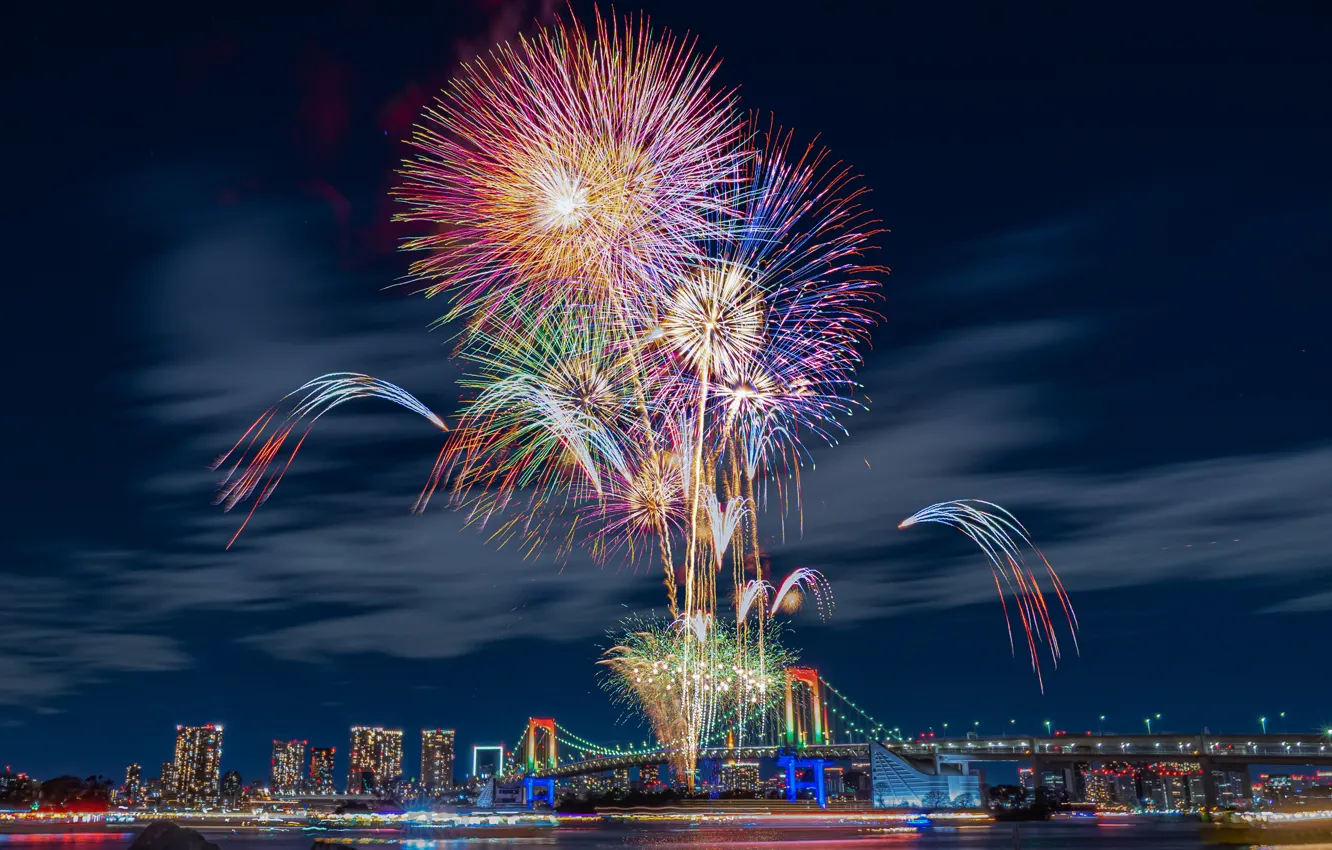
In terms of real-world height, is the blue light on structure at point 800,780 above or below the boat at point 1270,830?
below

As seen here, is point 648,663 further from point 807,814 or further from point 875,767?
point 875,767

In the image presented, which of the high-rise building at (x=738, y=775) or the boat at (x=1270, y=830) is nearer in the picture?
the boat at (x=1270, y=830)

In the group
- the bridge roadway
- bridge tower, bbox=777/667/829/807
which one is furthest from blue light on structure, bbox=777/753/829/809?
the bridge roadway

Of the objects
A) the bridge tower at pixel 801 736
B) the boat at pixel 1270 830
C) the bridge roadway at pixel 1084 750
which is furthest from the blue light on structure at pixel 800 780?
the boat at pixel 1270 830

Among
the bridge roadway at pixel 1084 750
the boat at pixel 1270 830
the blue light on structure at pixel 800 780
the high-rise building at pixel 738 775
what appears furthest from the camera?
the bridge roadway at pixel 1084 750

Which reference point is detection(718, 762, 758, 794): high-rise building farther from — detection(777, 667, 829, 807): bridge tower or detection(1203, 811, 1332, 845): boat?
detection(1203, 811, 1332, 845): boat

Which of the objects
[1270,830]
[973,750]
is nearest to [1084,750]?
[973,750]

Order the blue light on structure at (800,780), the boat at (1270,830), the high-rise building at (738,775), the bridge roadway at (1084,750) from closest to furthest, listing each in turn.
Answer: the boat at (1270,830) < the blue light on structure at (800,780) < the high-rise building at (738,775) < the bridge roadway at (1084,750)

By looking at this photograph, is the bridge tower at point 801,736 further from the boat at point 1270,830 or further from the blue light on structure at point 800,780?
the boat at point 1270,830
